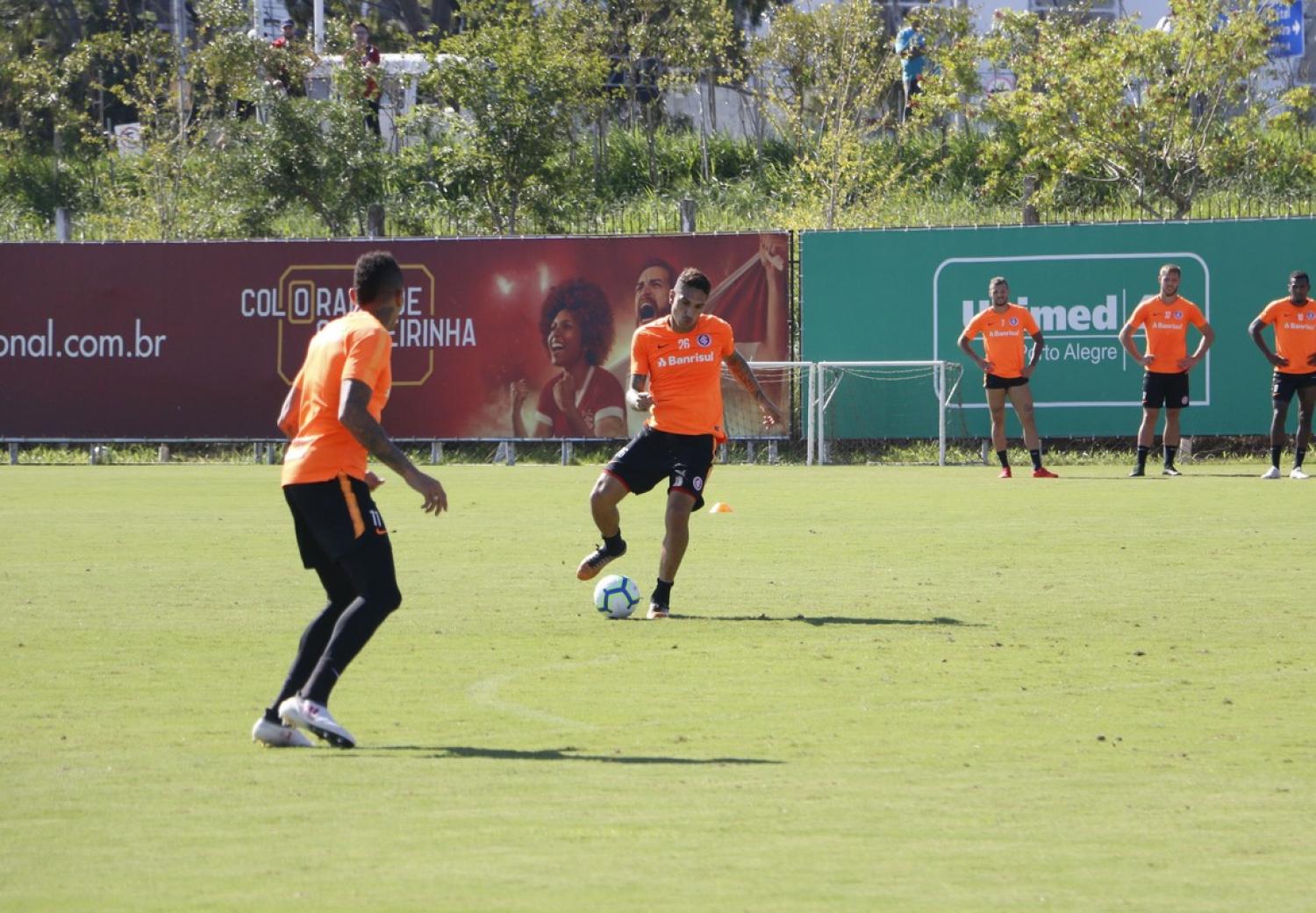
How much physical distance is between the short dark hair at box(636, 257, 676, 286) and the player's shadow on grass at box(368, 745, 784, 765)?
19.6 m

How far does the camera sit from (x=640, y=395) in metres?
11.5

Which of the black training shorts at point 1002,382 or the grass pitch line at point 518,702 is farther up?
the grass pitch line at point 518,702

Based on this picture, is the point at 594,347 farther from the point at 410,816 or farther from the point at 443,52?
the point at 410,816

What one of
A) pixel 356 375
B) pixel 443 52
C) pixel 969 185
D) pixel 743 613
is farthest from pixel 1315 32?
pixel 356 375

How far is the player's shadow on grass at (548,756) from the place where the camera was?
22.4 ft

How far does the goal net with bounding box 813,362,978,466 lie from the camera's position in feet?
84.9

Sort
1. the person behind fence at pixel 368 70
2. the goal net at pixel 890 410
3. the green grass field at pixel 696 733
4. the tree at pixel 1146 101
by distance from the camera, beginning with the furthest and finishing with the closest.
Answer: the person behind fence at pixel 368 70, the tree at pixel 1146 101, the goal net at pixel 890 410, the green grass field at pixel 696 733

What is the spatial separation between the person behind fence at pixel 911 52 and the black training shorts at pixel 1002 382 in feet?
49.8

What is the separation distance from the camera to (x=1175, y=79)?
31.1 metres

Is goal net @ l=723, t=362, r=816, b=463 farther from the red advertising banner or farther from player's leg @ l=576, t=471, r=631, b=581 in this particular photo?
player's leg @ l=576, t=471, r=631, b=581

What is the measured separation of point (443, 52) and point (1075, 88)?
37.5 feet

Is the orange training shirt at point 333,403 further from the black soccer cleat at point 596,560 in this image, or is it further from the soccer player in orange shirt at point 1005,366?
the soccer player in orange shirt at point 1005,366

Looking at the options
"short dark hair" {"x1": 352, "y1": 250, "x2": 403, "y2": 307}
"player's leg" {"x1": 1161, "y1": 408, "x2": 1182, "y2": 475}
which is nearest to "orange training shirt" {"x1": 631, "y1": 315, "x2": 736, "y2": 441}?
"short dark hair" {"x1": 352, "y1": 250, "x2": 403, "y2": 307}

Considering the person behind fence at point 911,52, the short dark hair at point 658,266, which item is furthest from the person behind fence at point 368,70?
the short dark hair at point 658,266
